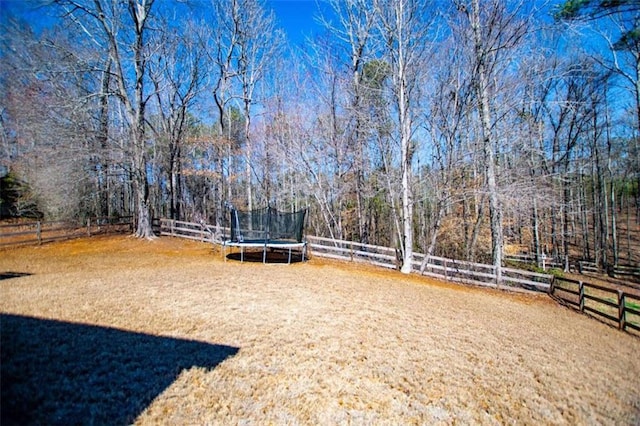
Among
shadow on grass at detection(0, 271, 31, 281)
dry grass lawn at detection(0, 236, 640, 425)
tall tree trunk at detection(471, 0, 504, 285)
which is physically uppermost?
tall tree trunk at detection(471, 0, 504, 285)

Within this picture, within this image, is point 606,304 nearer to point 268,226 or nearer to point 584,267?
point 268,226

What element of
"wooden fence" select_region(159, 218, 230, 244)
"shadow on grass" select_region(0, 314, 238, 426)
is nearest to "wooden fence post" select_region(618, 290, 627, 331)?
"shadow on grass" select_region(0, 314, 238, 426)

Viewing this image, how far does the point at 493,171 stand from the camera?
→ 11.0 meters

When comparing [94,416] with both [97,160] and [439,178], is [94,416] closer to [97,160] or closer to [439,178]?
[439,178]

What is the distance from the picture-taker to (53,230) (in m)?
11.3

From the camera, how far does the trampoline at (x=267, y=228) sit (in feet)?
32.3

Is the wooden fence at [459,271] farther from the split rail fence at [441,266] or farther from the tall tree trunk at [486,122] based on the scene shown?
the tall tree trunk at [486,122]

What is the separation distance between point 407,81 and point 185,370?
38.1 ft

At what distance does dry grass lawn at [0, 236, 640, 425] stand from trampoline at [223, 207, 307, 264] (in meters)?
2.80

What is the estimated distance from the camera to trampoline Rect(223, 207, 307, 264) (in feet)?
32.3

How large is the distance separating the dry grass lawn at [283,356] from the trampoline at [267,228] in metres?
2.80

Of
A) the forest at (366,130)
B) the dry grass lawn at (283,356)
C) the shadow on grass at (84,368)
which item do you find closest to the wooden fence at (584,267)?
the forest at (366,130)

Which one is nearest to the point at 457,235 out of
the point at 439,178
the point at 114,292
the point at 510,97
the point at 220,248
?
the point at 439,178

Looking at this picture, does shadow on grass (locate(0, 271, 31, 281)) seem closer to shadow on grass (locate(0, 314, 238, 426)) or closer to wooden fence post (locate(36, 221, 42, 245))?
shadow on grass (locate(0, 314, 238, 426))
